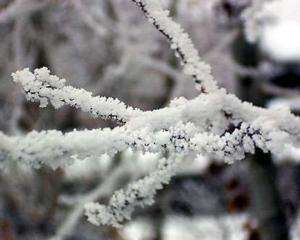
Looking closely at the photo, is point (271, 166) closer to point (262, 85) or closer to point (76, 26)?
point (262, 85)

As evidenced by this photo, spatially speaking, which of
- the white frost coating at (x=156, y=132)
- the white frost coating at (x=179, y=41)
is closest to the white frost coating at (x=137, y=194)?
the white frost coating at (x=156, y=132)

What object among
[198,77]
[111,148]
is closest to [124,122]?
[111,148]

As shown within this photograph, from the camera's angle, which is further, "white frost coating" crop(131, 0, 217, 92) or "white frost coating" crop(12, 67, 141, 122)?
"white frost coating" crop(131, 0, 217, 92)

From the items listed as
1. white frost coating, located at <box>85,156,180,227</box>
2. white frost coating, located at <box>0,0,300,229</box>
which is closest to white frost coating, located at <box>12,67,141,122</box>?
white frost coating, located at <box>0,0,300,229</box>

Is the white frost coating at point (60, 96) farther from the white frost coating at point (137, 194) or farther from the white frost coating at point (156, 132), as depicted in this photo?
the white frost coating at point (137, 194)

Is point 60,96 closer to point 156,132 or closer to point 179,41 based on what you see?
point 156,132

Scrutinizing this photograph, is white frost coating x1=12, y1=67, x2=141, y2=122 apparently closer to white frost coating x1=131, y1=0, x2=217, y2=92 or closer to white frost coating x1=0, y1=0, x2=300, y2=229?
white frost coating x1=0, y1=0, x2=300, y2=229

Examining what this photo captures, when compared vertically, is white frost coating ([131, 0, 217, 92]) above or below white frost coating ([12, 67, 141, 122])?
above
